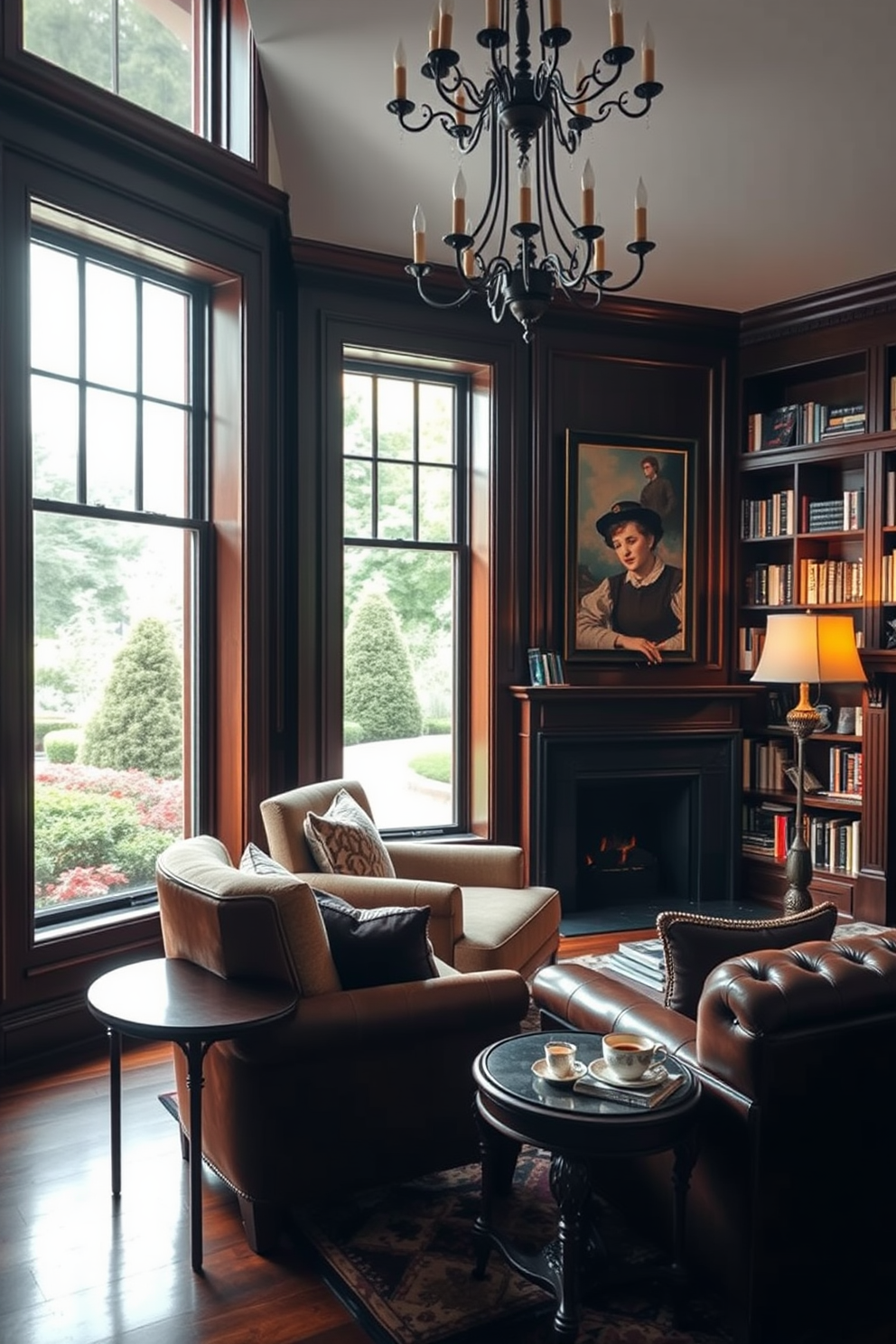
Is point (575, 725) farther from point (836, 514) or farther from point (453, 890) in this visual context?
point (453, 890)

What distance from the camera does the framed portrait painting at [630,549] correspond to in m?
5.66

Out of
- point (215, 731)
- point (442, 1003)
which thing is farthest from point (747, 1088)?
point (215, 731)

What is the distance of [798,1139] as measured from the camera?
205 cm

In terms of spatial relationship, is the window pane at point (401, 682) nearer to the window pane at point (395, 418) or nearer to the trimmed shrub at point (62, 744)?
the window pane at point (395, 418)

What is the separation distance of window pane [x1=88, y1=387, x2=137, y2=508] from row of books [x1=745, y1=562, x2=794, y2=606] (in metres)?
3.51

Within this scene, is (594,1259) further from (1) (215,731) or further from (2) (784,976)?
(1) (215,731)

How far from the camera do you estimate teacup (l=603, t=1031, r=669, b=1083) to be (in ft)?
6.97

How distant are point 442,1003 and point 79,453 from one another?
96.1 inches

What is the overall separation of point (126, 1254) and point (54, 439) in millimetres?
2632

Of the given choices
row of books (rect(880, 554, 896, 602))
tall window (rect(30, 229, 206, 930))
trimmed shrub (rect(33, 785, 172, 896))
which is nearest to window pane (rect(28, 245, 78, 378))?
tall window (rect(30, 229, 206, 930))

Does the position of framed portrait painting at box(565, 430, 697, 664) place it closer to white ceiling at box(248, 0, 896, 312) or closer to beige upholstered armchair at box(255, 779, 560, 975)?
white ceiling at box(248, 0, 896, 312)

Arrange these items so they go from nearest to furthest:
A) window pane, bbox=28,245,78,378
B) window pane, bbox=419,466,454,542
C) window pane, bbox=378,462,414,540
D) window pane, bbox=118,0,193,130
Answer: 1. window pane, bbox=28,245,78,378
2. window pane, bbox=118,0,193,130
3. window pane, bbox=378,462,414,540
4. window pane, bbox=419,466,454,542

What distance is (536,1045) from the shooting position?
2.40 m

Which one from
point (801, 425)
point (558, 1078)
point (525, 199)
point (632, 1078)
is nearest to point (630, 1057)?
point (632, 1078)
